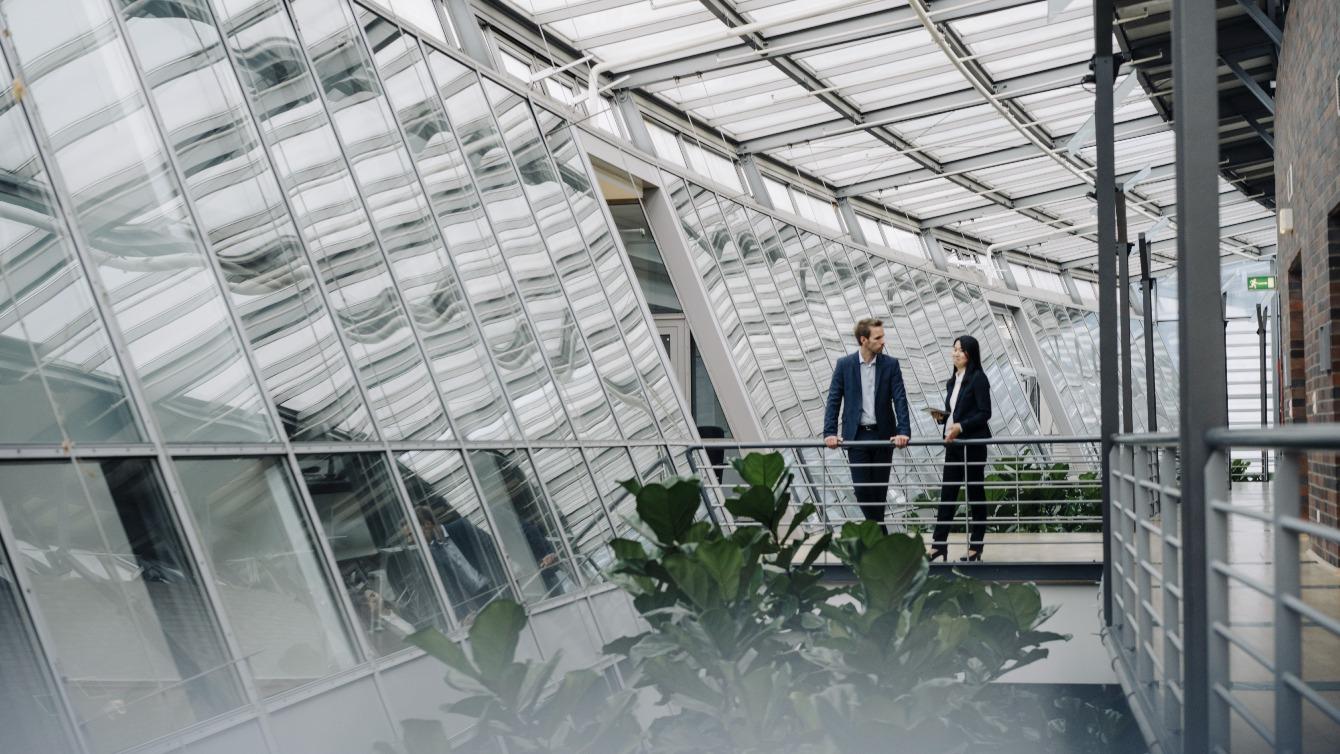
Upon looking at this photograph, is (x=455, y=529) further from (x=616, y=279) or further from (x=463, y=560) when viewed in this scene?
(x=616, y=279)

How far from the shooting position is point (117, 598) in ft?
12.1

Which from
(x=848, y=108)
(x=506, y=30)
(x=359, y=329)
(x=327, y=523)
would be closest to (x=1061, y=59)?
(x=848, y=108)

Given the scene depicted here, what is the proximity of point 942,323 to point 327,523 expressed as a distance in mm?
17358

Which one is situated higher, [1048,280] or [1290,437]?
[1290,437]

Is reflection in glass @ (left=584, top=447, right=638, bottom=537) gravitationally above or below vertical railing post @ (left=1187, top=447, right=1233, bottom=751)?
below

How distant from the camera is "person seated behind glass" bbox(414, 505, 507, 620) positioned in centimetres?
577

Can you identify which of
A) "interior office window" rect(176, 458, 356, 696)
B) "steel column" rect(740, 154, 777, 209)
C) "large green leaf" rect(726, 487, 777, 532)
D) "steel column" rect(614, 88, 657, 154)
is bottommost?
"interior office window" rect(176, 458, 356, 696)

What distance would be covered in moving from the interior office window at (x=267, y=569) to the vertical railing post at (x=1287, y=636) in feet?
10.3

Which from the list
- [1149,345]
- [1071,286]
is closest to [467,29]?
[1149,345]

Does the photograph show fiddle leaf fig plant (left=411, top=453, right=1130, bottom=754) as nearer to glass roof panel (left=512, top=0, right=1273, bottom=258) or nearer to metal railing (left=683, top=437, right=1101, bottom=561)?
metal railing (left=683, top=437, right=1101, bottom=561)

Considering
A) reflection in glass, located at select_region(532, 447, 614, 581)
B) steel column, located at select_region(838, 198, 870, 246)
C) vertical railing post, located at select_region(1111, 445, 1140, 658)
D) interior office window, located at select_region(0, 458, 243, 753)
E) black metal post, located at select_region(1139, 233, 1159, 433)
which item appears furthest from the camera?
steel column, located at select_region(838, 198, 870, 246)

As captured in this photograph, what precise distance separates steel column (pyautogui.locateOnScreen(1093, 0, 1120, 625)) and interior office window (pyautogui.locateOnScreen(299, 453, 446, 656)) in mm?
2914


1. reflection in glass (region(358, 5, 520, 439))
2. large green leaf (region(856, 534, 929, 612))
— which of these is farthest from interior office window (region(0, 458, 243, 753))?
reflection in glass (region(358, 5, 520, 439))

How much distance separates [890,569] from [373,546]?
3047mm
